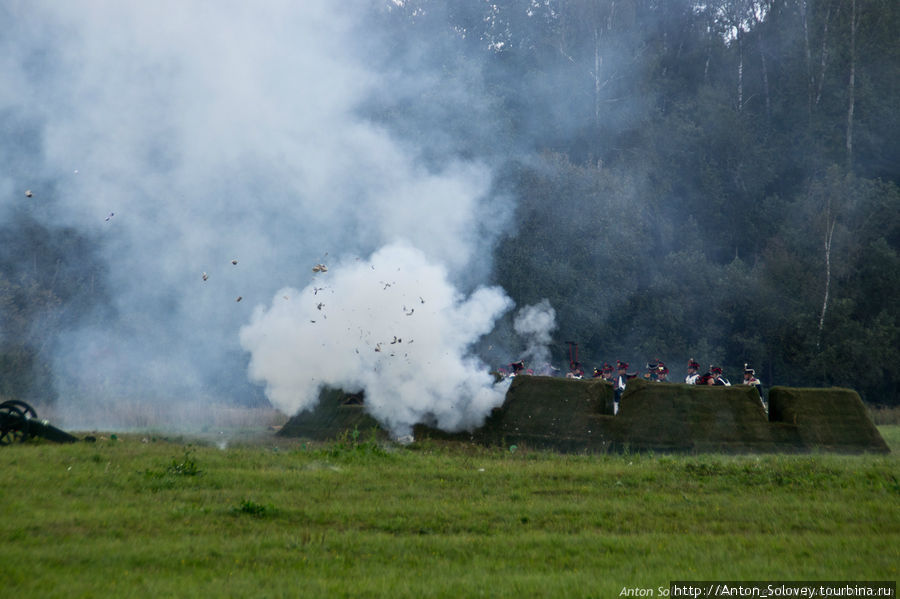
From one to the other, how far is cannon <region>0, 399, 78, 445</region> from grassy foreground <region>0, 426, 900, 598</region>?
0.40 metres

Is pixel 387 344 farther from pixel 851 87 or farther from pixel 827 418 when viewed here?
pixel 851 87

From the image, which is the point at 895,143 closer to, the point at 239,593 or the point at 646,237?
the point at 646,237

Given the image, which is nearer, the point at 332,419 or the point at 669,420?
the point at 669,420

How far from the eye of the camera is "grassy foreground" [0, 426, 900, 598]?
745cm

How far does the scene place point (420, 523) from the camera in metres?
9.73

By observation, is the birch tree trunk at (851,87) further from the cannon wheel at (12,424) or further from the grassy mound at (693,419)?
the cannon wheel at (12,424)

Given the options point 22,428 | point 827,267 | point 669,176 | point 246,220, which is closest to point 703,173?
point 669,176

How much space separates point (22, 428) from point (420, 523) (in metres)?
8.49

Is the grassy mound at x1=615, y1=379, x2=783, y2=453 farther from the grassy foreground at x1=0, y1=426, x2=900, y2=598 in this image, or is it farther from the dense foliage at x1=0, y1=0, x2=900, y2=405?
the dense foliage at x1=0, y1=0, x2=900, y2=405

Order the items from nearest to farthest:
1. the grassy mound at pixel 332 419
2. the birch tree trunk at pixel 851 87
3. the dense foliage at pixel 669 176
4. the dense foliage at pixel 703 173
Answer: the grassy mound at pixel 332 419 < the dense foliage at pixel 669 176 < the dense foliage at pixel 703 173 < the birch tree trunk at pixel 851 87

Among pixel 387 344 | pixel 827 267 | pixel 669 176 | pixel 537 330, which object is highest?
pixel 669 176

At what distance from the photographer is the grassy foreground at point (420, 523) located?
293 inches

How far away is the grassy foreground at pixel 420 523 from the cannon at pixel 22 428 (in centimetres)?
40

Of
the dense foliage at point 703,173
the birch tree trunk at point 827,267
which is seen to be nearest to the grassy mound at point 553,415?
the dense foliage at point 703,173
